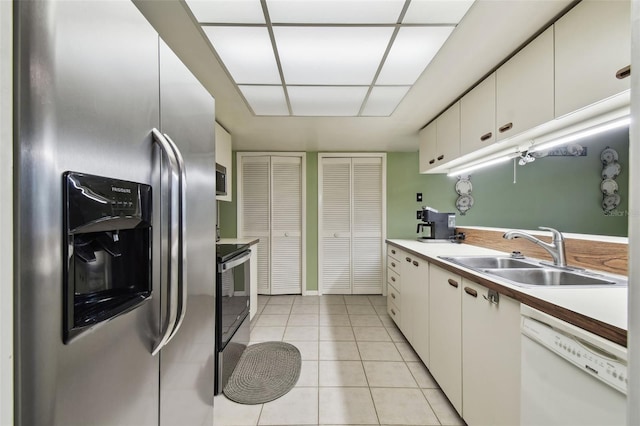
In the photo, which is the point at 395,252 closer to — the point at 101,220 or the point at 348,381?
the point at 348,381

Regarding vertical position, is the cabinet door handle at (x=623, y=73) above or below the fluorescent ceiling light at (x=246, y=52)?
below

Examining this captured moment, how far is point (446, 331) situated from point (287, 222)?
2810 millimetres

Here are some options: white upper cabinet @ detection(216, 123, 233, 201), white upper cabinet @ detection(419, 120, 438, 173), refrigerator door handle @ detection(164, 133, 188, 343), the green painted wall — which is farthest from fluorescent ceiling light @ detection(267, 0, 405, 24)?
the green painted wall

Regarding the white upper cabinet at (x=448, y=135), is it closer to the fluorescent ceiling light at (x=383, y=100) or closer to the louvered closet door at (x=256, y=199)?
the fluorescent ceiling light at (x=383, y=100)

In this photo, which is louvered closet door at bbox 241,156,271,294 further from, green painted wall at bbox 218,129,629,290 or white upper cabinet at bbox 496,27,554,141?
white upper cabinet at bbox 496,27,554,141

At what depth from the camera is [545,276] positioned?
1487mm

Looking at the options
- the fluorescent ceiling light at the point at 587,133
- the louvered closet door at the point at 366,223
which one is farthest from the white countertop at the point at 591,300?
the louvered closet door at the point at 366,223

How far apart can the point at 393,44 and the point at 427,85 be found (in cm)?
62

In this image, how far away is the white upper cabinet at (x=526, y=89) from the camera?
1354 millimetres

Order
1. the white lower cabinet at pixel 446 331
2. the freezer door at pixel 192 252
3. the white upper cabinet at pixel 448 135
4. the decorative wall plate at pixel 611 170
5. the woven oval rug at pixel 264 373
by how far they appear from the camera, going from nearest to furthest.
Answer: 1. the freezer door at pixel 192 252
2. the white lower cabinet at pixel 446 331
3. the woven oval rug at pixel 264 373
4. the white upper cabinet at pixel 448 135
5. the decorative wall plate at pixel 611 170

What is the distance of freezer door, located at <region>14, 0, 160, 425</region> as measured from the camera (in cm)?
41

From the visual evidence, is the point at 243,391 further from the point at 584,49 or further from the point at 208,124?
the point at 584,49

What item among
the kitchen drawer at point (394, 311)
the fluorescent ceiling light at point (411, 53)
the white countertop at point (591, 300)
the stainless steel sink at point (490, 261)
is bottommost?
the kitchen drawer at point (394, 311)

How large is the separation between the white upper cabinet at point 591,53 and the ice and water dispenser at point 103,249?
1.77 metres
